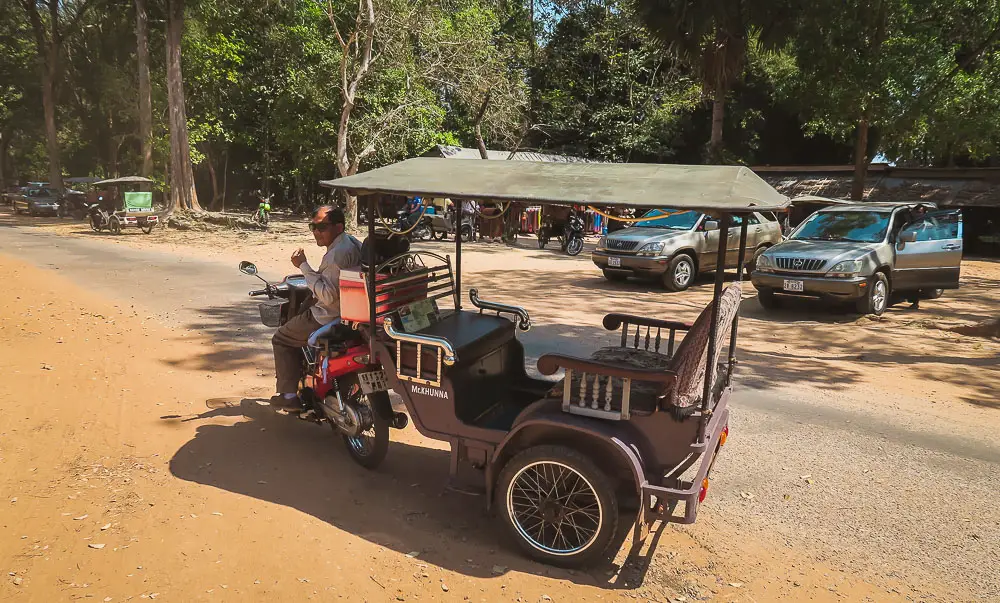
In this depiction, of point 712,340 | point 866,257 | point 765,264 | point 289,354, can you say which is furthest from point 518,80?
point 712,340

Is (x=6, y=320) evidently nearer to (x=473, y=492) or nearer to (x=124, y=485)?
(x=124, y=485)

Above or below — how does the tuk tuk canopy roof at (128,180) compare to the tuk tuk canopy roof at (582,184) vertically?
above

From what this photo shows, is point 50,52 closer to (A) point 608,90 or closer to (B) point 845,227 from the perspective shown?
(A) point 608,90

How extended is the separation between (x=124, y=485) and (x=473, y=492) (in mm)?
2329

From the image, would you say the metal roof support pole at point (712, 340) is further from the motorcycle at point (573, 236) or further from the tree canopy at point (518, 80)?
the tree canopy at point (518, 80)

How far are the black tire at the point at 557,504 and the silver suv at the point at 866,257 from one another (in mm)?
8144

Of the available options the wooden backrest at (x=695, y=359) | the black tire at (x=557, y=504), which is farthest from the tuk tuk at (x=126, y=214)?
the wooden backrest at (x=695, y=359)

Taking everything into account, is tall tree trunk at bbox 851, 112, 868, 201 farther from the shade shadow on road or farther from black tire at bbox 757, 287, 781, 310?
the shade shadow on road

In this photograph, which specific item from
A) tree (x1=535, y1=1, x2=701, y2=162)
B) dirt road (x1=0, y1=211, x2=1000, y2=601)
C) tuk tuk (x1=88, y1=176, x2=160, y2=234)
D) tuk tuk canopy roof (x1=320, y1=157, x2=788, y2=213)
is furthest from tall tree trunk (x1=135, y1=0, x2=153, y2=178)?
tuk tuk canopy roof (x1=320, y1=157, x2=788, y2=213)

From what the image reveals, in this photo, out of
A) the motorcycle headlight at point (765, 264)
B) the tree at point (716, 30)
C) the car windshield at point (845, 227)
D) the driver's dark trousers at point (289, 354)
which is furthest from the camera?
the tree at point (716, 30)

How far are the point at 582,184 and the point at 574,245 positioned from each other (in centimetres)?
1663

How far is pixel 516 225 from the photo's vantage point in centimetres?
2409

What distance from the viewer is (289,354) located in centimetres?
512

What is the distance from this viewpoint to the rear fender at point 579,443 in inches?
134
